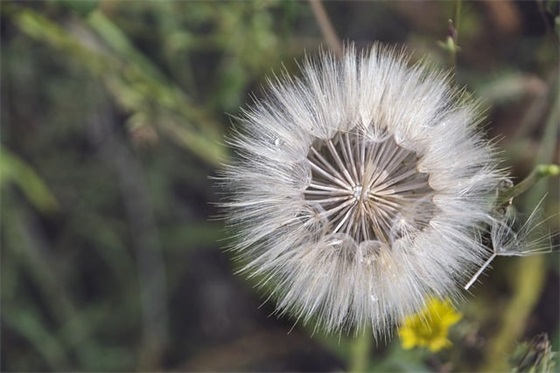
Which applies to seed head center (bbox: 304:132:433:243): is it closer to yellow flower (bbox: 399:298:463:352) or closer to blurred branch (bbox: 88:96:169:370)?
yellow flower (bbox: 399:298:463:352)

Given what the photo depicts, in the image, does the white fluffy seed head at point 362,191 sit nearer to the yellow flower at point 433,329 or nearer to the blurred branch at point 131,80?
the yellow flower at point 433,329

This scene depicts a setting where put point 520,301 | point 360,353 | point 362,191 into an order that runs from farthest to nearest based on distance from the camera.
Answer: point 520,301 → point 360,353 → point 362,191

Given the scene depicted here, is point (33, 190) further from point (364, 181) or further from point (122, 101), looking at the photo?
point (364, 181)

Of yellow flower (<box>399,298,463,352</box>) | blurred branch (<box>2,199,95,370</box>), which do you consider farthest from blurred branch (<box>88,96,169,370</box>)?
yellow flower (<box>399,298,463,352</box>)

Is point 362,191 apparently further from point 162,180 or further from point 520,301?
point 162,180

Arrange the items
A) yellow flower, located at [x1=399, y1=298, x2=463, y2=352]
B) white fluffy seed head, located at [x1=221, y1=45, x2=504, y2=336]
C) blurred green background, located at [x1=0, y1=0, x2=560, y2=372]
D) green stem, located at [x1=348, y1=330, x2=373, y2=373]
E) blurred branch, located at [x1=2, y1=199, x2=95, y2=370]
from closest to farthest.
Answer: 1. white fluffy seed head, located at [x1=221, y1=45, x2=504, y2=336]
2. yellow flower, located at [x1=399, y1=298, x2=463, y2=352]
3. green stem, located at [x1=348, y1=330, x2=373, y2=373]
4. blurred green background, located at [x1=0, y1=0, x2=560, y2=372]
5. blurred branch, located at [x1=2, y1=199, x2=95, y2=370]

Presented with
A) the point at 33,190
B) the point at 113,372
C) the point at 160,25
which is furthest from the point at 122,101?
the point at 113,372

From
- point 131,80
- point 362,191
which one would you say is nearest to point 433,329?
point 362,191
